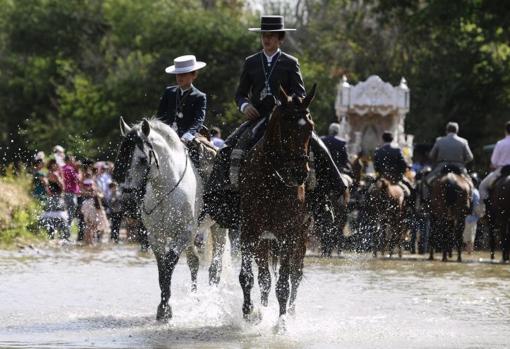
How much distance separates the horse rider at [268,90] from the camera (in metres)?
13.9

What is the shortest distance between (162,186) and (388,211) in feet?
42.6

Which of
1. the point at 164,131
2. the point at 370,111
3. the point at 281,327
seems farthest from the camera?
the point at 370,111

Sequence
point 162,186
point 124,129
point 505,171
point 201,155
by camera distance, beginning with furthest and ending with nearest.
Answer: point 505,171
point 201,155
point 162,186
point 124,129

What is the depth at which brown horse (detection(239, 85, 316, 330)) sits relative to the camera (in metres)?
12.8

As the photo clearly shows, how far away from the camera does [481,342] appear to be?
12.5m

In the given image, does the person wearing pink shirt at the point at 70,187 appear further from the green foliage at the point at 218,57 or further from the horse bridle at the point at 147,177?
the horse bridle at the point at 147,177

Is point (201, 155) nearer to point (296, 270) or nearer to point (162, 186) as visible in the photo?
point (162, 186)

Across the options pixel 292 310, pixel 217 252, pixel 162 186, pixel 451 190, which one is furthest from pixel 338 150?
pixel 292 310

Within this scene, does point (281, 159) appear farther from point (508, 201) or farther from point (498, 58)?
point (498, 58)

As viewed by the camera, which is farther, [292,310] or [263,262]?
[292,310]

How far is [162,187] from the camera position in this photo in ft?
47.3

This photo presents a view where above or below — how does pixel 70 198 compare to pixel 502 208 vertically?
below

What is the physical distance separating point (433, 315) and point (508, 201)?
11025 millimetres

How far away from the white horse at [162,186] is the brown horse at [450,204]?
1205 centimetres
